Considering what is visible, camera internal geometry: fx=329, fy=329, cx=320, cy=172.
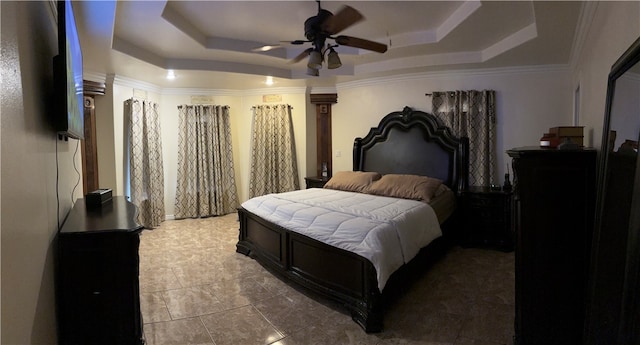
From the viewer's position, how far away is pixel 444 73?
456 centimetres

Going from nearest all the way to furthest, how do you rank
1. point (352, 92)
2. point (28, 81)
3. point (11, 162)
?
1. point (11, 162)
2. point (28, 81)
3. point (352, 92)

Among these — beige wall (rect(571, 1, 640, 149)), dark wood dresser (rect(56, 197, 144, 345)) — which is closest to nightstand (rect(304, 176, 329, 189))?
beige wall (rect(571, 1, 640, 149))

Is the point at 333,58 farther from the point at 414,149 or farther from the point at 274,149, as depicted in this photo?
the point at 274,149

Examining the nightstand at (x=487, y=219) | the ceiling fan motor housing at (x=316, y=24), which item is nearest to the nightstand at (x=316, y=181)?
the nightstand at (x=487, y=219)

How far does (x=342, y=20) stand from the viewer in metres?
2.52

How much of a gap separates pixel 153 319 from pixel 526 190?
2668 mm

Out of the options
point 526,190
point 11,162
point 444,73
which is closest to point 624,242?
point 526,190

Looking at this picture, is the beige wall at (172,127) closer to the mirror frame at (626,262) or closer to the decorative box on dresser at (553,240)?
the decorative box on dresser at (553,240)

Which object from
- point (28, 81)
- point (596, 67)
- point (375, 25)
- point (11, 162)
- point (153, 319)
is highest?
point (375, 25)

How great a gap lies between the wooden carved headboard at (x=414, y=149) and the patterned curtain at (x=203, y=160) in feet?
7.62

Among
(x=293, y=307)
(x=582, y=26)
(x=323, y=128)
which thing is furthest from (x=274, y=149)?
(x=582, y=26)

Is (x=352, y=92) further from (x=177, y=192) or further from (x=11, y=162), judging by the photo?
(x=11, y=162)

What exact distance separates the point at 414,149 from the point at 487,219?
1309 millimetres

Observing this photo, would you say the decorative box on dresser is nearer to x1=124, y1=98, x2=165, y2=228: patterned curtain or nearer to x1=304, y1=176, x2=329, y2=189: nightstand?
x1=304, y1=176, x2=329, y2=189: nightstand
